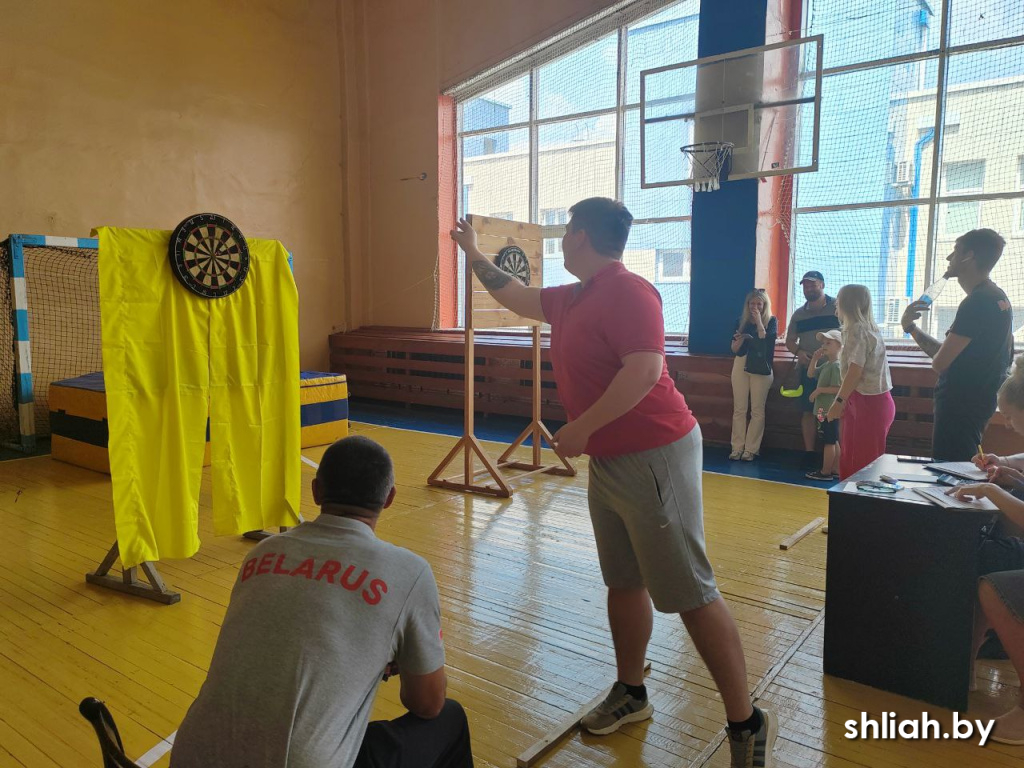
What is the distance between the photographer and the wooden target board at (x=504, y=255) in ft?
17.3

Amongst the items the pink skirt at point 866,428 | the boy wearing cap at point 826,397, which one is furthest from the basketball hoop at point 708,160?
the pink skirt at point 866,428

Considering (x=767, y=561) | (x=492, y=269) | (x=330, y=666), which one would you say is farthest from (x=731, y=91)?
(x=330, y=666)

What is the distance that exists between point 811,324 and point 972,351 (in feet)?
9.40

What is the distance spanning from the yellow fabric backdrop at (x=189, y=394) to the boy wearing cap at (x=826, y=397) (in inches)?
153

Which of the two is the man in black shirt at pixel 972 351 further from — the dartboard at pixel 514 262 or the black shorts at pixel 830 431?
the dartboard at pixel 514 262

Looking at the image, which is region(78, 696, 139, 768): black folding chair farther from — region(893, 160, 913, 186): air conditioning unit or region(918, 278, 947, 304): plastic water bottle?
region(893, 160, 913, 186): air conditioning unit

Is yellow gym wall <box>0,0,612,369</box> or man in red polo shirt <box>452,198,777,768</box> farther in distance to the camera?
yellow gym wall <box>0,0,612,369</box>

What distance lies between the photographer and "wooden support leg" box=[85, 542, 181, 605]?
131 inches

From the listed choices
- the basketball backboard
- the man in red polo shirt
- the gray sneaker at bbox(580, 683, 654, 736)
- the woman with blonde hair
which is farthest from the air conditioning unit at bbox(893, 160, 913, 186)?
the gray sneaker at bbox(580, 683, 654, 736)

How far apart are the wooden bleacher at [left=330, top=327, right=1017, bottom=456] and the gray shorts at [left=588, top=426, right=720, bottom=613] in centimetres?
452

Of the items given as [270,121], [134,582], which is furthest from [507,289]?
[270,121]

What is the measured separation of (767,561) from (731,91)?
15.3ft

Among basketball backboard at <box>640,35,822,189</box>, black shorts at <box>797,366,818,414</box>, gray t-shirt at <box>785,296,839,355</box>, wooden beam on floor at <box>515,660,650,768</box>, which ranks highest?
basketball backboard at <box>640,35,822,189</box>

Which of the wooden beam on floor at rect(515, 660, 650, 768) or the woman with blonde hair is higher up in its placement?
the woman with blonde hair
